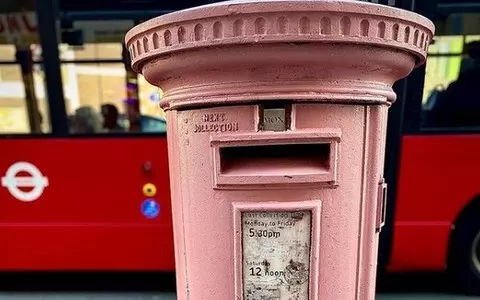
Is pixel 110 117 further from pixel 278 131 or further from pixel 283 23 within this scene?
pixel 283 23

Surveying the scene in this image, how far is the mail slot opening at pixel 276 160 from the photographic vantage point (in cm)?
125

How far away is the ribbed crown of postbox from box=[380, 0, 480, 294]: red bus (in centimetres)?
209

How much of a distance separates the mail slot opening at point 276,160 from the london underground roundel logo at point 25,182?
253 centimetres

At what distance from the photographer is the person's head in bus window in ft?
11.1

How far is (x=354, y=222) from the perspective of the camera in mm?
1347

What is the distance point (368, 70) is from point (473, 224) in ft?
8.72

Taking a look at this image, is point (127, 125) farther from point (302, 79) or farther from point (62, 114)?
point (302, 79)

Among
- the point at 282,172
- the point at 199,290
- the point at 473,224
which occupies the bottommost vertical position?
the point at 473,224

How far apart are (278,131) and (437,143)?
2.37 metres

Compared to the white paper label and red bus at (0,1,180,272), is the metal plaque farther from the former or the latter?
red bus at (0,1,180,272)

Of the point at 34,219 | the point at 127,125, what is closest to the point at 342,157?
the point at 127,125

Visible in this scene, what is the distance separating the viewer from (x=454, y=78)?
3.25m

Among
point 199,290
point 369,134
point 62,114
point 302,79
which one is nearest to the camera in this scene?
point 302,79

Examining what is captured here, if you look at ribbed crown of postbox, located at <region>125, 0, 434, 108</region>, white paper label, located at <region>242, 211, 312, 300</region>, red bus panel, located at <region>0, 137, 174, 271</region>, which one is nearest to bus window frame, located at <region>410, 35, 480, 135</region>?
red bus panel, located at <region>0, 137, 174, 271</region>
